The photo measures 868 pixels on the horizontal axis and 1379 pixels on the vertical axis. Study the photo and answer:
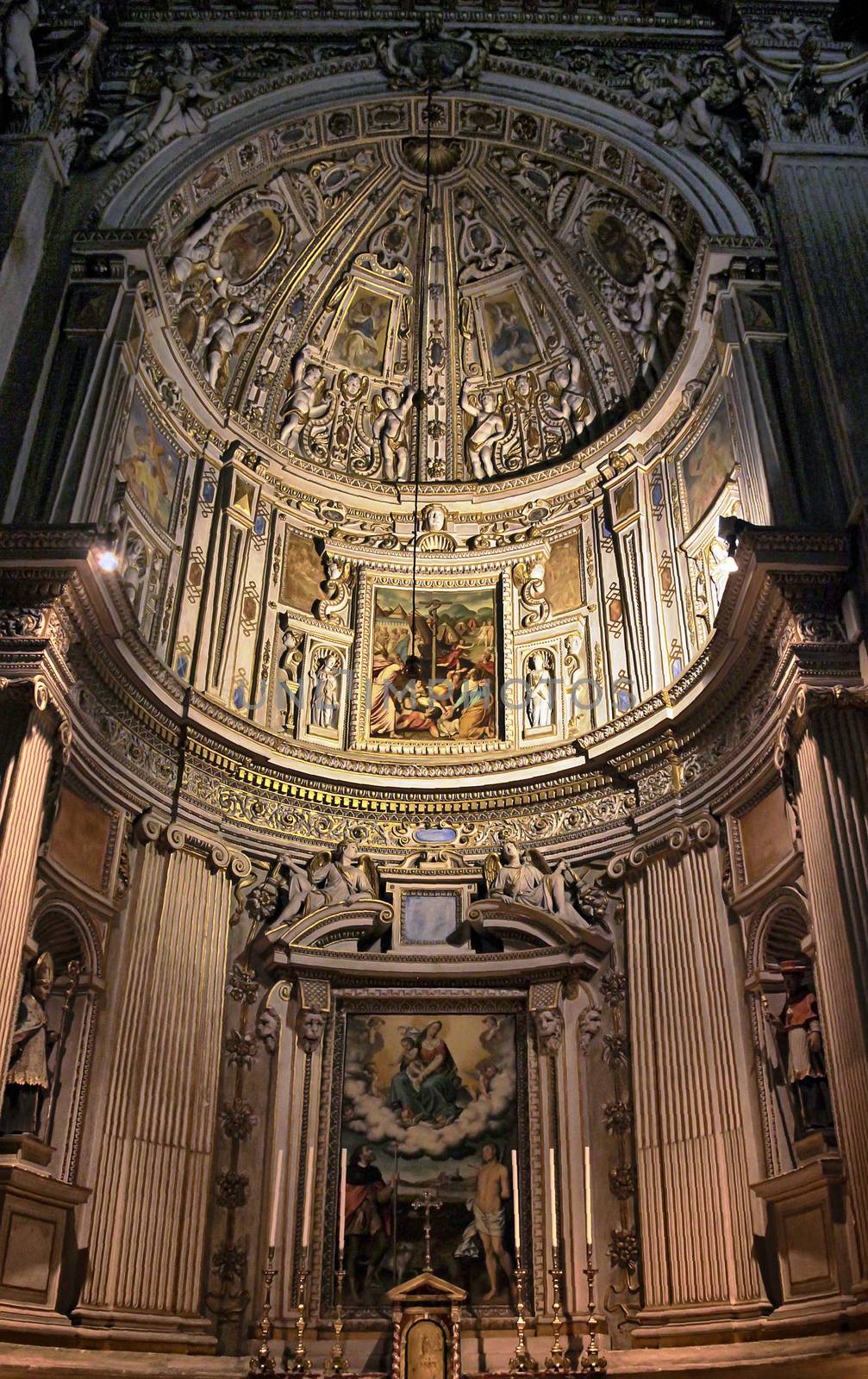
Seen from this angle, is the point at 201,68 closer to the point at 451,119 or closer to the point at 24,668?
the point at 451,119

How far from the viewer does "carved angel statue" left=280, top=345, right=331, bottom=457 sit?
58.0ft

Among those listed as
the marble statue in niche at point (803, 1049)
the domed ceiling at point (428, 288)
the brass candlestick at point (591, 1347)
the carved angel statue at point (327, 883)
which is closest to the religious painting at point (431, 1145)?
the carved angel statue at point (327, 883)

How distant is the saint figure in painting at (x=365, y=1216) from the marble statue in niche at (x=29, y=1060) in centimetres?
356

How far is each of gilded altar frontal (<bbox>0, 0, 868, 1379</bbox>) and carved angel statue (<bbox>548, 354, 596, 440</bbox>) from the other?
0.08m

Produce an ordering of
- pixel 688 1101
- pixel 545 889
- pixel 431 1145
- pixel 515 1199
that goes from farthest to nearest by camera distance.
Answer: pixel 545 889
pixel 431 1145
pixel 515 1199
pixel 688 1101

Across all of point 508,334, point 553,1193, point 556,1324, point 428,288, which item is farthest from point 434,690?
point 556,1324

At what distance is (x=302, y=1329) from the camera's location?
38.4ft

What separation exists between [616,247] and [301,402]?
4.75 metres

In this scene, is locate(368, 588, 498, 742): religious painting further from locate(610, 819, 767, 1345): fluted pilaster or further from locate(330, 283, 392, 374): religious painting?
locate(610, 819, 767, 1345): fluted pilaster

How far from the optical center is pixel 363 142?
675 inches

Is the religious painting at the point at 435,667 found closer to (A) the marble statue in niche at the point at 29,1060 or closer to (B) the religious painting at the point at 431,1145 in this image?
(B) the religious painting at the point at 431,1145

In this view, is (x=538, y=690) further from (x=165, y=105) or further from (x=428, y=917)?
(x=165, y=105)

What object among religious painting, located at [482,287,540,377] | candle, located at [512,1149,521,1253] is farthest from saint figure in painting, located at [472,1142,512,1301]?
religious painting, located at [482,287,540,377]

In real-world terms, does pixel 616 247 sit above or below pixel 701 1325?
above
